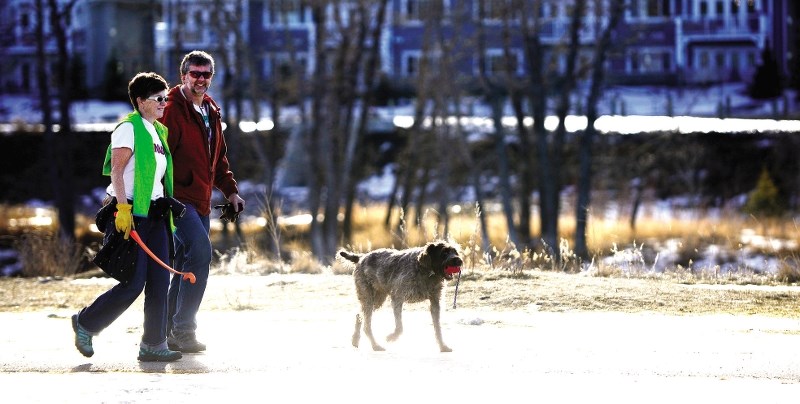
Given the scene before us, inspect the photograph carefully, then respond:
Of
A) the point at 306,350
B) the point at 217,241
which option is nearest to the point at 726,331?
the point at 306,350

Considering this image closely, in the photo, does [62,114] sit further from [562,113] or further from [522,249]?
[522,249]

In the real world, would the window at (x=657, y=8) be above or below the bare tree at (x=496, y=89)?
above

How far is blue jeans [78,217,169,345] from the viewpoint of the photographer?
9992 mm

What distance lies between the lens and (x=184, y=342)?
10539mm

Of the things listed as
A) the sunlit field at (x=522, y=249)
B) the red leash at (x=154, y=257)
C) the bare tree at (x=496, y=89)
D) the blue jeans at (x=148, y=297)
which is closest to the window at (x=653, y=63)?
the sunlit field at (x=522, y=249)

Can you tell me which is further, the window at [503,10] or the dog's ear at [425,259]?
the window at [503,10]

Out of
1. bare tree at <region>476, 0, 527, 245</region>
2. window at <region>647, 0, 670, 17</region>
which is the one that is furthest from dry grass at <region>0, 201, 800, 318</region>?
window at <region>647, 0, 670, 17</region>

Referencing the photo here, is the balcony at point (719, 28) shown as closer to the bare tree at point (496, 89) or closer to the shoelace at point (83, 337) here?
the bare tree at point (496, 89)

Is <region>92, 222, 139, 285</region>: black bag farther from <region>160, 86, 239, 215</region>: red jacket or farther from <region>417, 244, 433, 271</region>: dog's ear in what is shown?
<region>417, 244, 433, 271</region>: dog's ear

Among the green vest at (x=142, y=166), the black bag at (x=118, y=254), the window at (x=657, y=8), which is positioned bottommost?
the black bag at (x=118, y=254)

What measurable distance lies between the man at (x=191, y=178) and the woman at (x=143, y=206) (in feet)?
0.92

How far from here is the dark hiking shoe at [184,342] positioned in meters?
10.5

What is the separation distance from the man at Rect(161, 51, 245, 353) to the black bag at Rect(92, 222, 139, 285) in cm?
59

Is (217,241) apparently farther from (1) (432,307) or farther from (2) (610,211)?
(1) (432,307)
